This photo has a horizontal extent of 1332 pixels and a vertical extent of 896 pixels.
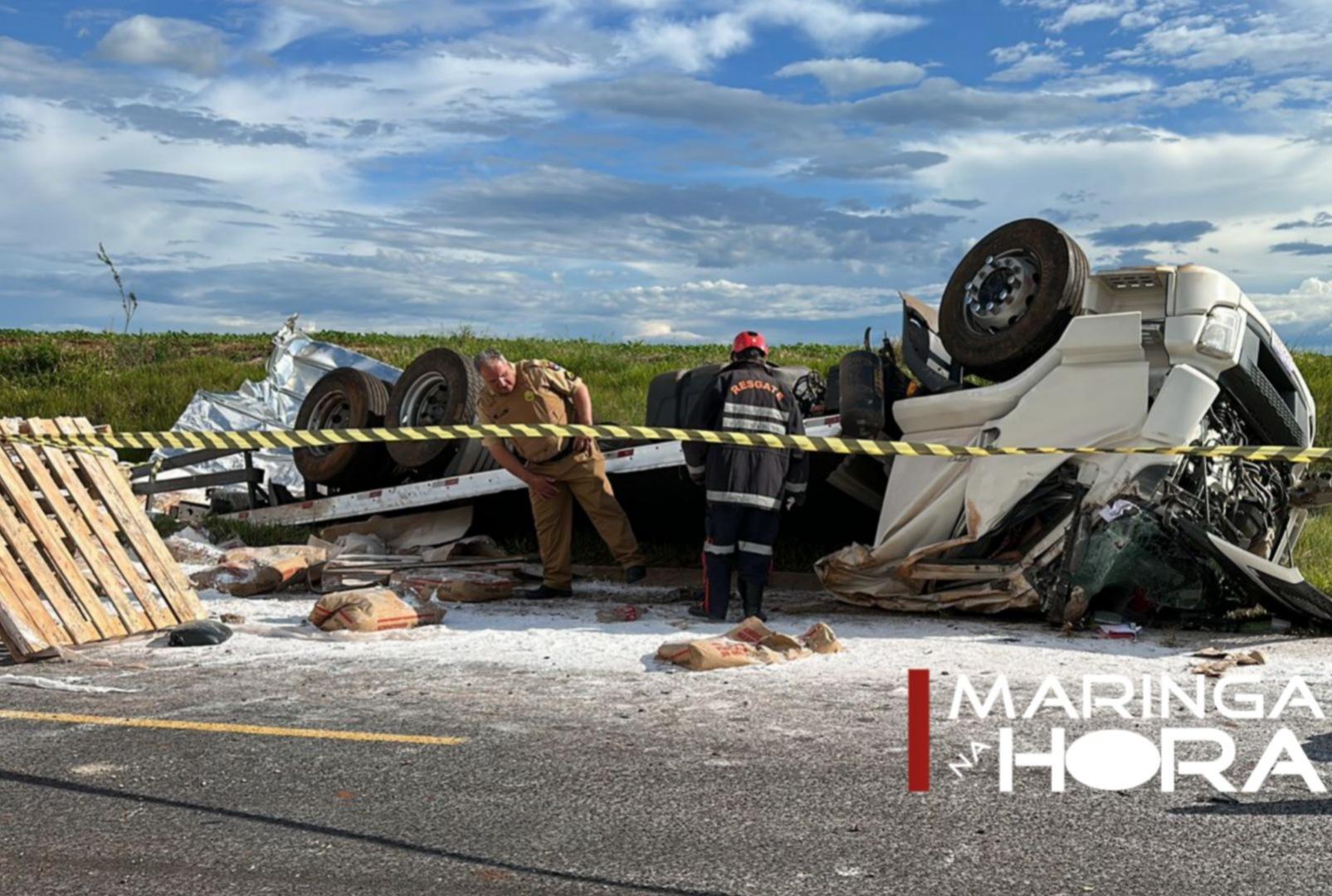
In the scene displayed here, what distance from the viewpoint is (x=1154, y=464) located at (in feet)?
23.5

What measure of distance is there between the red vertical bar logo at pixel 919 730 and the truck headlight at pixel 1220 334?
146 inches

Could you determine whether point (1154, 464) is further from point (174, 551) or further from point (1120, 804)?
point (174, 551)

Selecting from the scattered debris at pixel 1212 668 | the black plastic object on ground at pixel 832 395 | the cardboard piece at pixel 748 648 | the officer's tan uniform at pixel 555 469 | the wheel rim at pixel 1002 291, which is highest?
the wheel rim at pixel 1002 291

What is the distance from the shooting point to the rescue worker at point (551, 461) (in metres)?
8.95

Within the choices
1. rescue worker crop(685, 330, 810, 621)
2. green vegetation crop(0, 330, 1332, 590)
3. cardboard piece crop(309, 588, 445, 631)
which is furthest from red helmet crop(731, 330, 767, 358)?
green vegetation crop(0, 330, 1332, 590)

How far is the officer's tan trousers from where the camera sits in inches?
353

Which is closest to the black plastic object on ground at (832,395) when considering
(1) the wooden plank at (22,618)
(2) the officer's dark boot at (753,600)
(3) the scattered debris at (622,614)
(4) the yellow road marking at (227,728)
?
(2) the officer's dark boot at (753,600)

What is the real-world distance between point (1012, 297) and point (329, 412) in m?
5.94

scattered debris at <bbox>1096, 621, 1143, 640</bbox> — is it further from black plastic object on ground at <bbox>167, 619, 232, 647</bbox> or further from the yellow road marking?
black plastic object on ground at <bbox>167, 619, 232, 647</bbox>

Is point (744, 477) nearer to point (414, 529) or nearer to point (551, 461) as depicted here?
point (551, 461)

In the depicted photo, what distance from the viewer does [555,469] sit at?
898 cm

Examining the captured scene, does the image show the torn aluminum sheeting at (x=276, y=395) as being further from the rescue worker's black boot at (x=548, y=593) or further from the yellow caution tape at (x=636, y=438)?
the yellow caution tape at (x=636, y=438)

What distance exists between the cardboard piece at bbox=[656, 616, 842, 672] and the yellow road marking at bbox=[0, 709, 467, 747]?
1502 mm

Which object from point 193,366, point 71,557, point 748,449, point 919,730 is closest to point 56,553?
point 71,557
